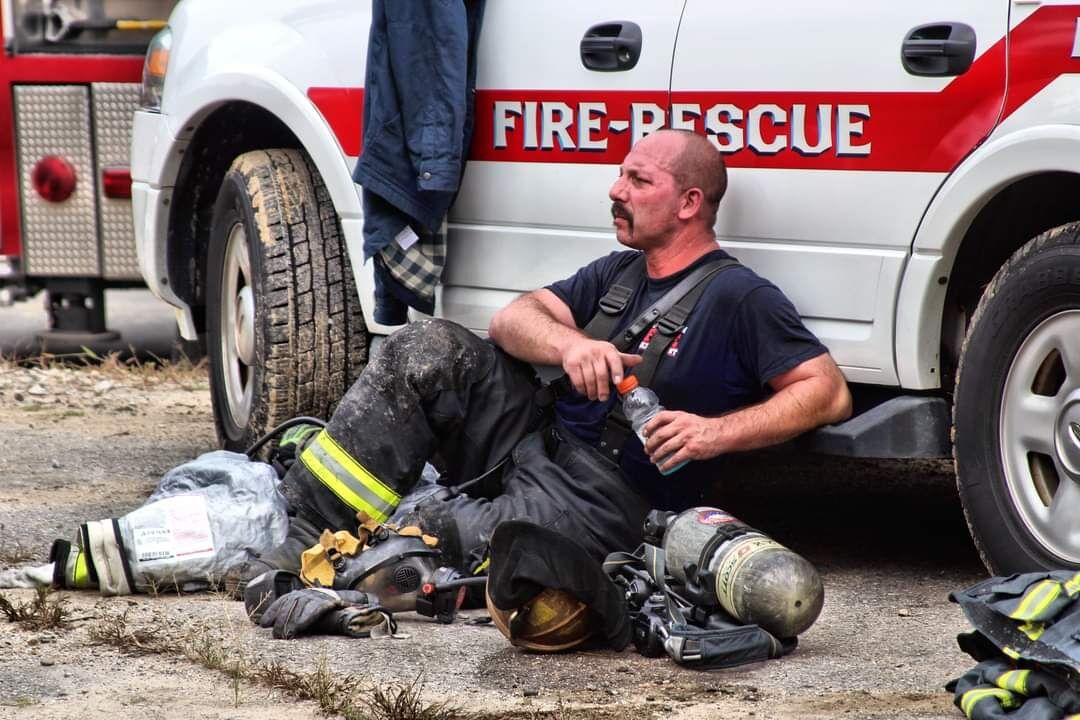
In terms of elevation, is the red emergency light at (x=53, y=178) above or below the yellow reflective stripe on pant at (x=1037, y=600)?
above

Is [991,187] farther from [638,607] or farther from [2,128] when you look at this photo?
[2,128]

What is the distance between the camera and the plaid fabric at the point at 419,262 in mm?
4785

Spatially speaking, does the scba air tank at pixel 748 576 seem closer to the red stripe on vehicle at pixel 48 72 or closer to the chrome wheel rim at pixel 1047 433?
the chrome wheel rim at pixel 1047 433

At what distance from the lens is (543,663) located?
11.6 feet

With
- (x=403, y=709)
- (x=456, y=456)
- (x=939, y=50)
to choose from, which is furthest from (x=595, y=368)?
(x=403, y=709)

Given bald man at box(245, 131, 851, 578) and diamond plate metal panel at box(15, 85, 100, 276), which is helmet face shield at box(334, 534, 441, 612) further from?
diamond plate metal panel at box(15, 85, 100, 276)

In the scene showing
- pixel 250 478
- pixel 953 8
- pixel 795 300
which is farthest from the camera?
pixel 250 478

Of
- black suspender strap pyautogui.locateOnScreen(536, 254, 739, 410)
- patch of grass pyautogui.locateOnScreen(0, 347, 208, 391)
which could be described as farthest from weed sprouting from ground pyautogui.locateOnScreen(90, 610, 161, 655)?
patch of grass pyautogui.locateOnScreen(0, 347, 208, 391)

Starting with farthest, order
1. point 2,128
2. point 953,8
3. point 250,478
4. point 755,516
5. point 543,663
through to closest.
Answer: point 2,128, point 755,516, point 250,478, point 953,8, point 543,663

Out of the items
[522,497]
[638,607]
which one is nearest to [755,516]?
[522,497]

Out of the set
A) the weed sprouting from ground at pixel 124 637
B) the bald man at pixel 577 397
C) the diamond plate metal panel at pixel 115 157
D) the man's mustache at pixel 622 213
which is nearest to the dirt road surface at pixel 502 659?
the weed sprouting from ground at pixel 124 637

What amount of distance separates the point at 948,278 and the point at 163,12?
550 cm

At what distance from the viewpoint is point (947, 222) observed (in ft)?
12.6

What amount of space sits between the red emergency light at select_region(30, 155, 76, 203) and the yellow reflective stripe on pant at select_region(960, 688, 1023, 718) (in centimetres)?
578
